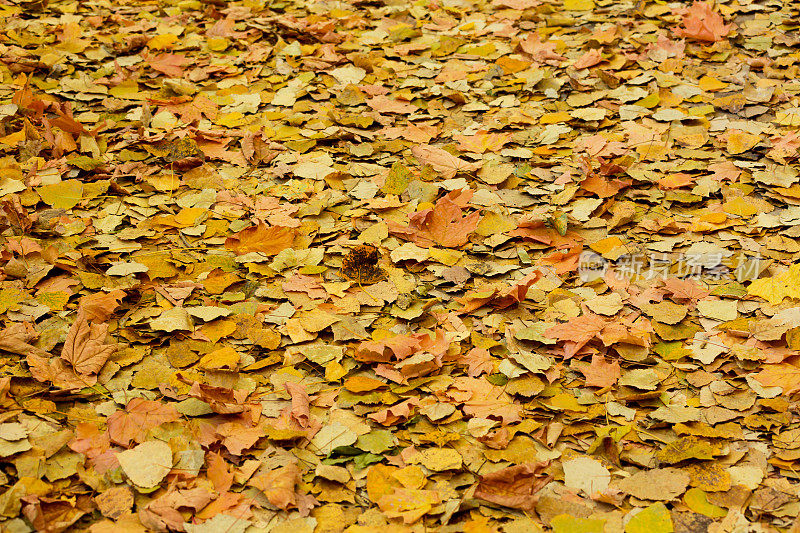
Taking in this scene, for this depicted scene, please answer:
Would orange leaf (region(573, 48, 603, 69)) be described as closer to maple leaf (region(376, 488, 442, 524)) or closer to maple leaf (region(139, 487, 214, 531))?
maple leaf (region(376, 488, 442, 524))

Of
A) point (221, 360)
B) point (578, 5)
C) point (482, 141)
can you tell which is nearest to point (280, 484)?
point (221, 360)

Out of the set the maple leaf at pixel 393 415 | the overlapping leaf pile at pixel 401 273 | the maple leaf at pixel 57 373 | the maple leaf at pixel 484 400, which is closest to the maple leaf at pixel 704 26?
the overlapping leaf pile at pixel 401 273

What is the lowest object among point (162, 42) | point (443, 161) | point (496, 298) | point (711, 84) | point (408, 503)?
point (408, 503)

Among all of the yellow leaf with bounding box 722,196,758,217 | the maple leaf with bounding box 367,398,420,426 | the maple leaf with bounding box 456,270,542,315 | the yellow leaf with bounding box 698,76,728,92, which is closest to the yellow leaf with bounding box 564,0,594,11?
the yellow leaf with bounding box 698,76,728,92

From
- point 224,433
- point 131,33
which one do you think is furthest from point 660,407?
point 131,33

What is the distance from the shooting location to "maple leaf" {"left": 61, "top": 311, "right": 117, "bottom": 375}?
2100 mm

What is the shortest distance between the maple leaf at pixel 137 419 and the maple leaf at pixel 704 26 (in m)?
3.20

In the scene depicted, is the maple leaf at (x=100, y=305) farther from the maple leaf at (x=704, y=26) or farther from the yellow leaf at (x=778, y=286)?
the maple leaf at (x=704, y=26)

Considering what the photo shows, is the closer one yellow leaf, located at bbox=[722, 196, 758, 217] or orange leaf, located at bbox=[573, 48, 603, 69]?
yellow leaf, located at bbox=[722, 196, 758, 217]

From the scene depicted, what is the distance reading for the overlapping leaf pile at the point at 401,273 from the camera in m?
1.81

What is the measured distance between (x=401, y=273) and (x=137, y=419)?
3.22ft

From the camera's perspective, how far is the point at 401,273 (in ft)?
8.25

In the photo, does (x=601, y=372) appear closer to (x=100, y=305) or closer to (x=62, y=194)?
(x=100, y=305)

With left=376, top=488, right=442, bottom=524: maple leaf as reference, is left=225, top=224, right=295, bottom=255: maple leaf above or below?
above
